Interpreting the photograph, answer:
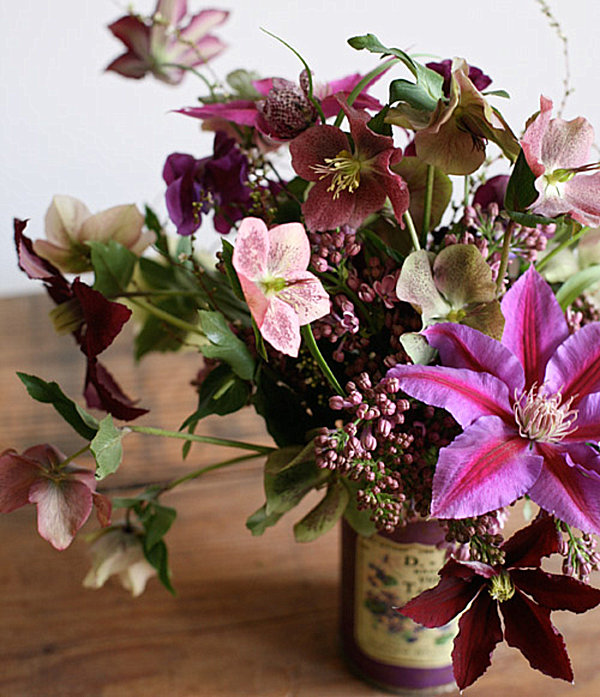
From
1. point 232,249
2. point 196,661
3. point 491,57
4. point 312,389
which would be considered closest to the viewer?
point 232,249

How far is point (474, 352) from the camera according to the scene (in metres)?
0.48

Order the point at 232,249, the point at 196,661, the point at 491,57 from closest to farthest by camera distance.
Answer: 1. the point at 232,249
2. the point at 196,661
3. the point at 491,57

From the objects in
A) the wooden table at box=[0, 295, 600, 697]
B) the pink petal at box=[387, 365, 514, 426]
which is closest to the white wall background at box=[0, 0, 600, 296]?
the wooden table at box=[0, 295, 600, 697]

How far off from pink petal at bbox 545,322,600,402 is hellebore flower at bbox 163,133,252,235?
228mm

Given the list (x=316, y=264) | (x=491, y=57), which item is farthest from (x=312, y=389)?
(x=491, y=57)

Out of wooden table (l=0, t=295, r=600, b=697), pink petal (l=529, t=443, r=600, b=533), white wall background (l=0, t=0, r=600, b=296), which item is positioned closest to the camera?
pink petal (l=529, t=443, r=600, b=533)

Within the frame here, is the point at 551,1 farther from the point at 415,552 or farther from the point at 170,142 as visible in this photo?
the point at 415,552

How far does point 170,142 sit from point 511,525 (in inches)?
58.2

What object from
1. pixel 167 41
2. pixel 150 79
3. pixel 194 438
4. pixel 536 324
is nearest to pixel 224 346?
pixel 194 438

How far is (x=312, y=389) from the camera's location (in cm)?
59

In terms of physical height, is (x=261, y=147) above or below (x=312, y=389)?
above

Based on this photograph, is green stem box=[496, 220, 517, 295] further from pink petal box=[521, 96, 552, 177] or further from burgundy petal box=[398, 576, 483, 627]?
burgundy petal box=[398, 576, 483, 627]

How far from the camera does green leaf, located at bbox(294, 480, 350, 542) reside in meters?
0.59

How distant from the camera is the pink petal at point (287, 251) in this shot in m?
0.46
